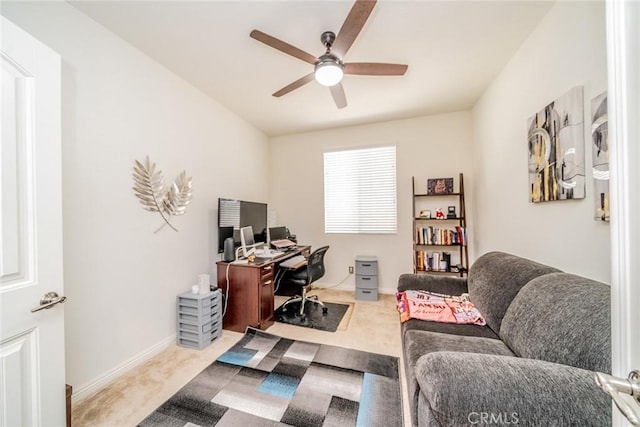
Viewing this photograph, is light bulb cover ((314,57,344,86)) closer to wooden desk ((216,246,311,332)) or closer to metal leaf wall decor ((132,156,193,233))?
metal leaf wall decor ((132,156,193,233))

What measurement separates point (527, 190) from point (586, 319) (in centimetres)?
132

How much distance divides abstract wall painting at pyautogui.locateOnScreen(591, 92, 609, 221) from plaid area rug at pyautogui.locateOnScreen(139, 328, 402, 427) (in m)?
1.63

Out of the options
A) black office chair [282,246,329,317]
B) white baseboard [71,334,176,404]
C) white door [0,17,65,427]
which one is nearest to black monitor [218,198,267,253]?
black office chair [282,246,329,317]

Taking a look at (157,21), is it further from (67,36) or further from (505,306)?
(505,306)

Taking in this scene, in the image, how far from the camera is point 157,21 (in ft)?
5.75

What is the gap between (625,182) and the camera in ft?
1.53

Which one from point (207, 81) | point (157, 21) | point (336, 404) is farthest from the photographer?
point (207, 81)

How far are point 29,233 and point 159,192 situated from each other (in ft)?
3.76

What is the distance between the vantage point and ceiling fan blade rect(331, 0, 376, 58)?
51.1 inches

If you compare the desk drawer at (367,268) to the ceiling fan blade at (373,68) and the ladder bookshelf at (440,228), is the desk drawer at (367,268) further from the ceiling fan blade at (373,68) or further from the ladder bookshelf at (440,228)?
the ceiling fan blade at (373,68)

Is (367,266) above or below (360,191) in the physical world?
below

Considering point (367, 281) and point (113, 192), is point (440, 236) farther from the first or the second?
point (113, 192)

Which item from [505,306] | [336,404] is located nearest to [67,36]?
[336,404]

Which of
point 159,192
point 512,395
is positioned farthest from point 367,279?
point 159,192
